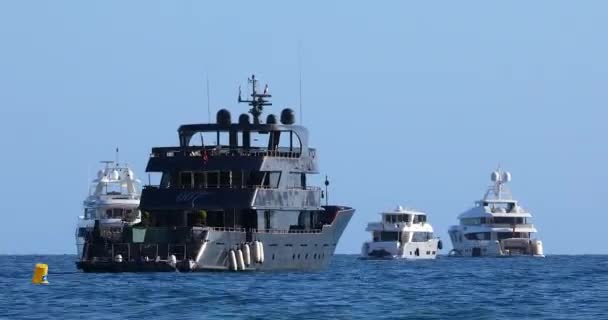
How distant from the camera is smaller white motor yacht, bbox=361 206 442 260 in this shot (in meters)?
156

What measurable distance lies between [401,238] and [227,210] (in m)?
73.0

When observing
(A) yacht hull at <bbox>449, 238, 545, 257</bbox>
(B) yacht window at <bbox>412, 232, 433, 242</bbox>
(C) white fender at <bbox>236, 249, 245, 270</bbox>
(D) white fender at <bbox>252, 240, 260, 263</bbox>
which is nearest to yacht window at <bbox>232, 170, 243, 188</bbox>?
(D) white fender at <bbox>252, 240, 260, 263</bbox>

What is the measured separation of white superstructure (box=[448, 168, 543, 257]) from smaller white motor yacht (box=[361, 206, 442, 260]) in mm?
15834

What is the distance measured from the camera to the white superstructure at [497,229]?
178125 mm

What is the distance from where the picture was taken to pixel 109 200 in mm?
132625

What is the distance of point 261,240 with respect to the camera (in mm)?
85438

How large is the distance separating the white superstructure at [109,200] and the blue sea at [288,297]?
4514 centimetres

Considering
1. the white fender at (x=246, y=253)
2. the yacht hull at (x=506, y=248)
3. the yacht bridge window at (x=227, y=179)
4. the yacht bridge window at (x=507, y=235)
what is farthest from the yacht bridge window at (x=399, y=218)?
the white fender at (x=246, y=253)

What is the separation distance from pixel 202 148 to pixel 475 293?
21131 mm

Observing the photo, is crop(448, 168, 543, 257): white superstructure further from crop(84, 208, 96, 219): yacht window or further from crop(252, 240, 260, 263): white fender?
crop(252, 240, 260, 263): white fender

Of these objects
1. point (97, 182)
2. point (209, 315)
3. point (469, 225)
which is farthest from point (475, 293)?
point (469, 225)

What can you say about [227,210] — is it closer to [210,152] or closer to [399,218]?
[210,152]

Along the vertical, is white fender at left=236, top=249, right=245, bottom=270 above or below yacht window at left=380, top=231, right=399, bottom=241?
below

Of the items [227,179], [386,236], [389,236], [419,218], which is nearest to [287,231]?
[227,179]
